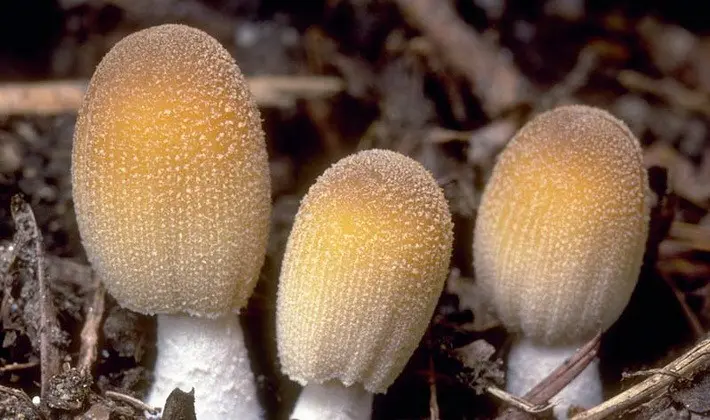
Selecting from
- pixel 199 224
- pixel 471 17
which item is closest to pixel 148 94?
pixel 199 224

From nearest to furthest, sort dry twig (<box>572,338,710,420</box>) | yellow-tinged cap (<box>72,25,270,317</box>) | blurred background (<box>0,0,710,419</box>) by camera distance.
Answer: yellow-tinged cap (<box>72,25,270,317</box>) < dry twig (<box>572,338,710,420</box>) < blurred background (<box>0,0,710,419</box>)

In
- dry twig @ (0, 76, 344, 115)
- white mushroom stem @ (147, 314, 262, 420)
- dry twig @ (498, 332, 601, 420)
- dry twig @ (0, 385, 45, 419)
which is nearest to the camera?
dry twig @ (0, 385, 45, 419)

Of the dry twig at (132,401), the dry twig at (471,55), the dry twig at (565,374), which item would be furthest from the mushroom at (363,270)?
the dry twig at (471,55)

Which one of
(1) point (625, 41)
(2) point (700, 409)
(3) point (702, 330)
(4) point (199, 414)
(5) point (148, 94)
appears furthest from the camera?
(1) point (625, 41)

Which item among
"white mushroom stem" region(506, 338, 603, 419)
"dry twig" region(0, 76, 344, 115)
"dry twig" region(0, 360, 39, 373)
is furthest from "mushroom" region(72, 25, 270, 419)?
"dry twig" region(0, 76, 344, 115)

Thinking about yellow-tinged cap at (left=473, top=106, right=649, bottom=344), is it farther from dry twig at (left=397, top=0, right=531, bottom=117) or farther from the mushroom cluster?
dry twig at (left=397, top=0, right=531, bottom=117)

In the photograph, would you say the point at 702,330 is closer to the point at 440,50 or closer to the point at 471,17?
the point at 440,50

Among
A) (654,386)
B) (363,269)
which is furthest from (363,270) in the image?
(654,386)
